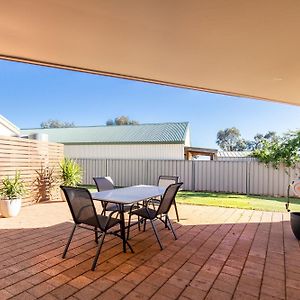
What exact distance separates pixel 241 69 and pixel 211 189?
23.8ft

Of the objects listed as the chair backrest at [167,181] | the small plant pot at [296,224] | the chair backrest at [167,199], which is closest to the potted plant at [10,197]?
the chair backrest at [167,181]

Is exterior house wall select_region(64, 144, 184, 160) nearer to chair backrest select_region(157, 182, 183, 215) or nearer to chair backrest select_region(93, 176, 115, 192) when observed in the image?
chair backrest select_region(93, 176, 115, 192)

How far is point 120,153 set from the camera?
1342 centimetres

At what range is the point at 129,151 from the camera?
13.3 metres

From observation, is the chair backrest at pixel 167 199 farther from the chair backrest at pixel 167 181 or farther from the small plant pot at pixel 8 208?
the small plant pot at pixel 8 208

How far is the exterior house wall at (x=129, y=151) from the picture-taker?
12.5 m

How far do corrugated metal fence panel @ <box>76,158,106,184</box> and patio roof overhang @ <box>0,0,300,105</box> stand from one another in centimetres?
814

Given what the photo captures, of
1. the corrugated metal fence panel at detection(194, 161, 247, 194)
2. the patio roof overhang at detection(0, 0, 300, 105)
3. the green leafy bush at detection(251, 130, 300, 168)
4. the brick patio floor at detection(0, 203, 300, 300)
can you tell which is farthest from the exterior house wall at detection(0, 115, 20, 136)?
the green leafy bush at detection(251, 130, 300, 168)

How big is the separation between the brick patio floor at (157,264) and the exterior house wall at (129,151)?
7957 millimetres

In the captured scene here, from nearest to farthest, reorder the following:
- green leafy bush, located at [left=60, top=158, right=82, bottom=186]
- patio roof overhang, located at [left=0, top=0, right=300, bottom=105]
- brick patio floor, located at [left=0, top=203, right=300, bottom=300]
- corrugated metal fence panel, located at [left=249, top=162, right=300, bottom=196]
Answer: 1. patio roof overhang, located at [left=0, top=0, right=300, bottom=105]
2. brick patio floor, located at [left=0, top=203, right=300, bottom=300]
3. green leafy bush, located at [left=60, top=158, right=82, bottom=186]
4. corrugated metal fence panel, located at [left=249, top=162, right=300, bottom=196]

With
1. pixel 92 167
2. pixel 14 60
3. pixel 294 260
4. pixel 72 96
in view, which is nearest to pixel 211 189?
pixel 92 167

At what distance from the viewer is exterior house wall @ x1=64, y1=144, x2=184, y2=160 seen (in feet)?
41.0

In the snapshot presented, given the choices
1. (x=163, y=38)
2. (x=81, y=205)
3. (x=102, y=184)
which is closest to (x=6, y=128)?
(x=102, y=184)

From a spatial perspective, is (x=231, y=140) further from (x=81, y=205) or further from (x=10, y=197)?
(x=81, y=205)
